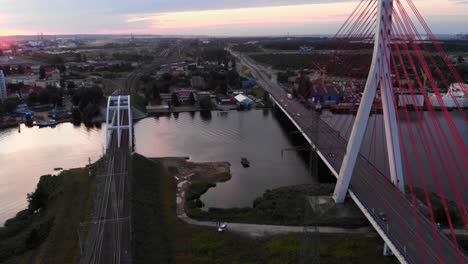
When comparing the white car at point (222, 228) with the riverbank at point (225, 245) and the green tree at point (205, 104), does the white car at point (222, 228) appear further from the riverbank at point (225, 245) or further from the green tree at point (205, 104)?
the green tree at point (205, 104)

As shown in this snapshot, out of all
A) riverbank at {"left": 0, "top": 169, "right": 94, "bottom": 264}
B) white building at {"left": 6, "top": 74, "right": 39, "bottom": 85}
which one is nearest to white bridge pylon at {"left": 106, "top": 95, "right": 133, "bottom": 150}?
riverbank at {"left": 0, "top": 169, "right": 94, "bottom": 264}

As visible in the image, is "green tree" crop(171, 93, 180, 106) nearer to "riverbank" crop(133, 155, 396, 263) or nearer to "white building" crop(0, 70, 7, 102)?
"white building" crop(0, 70, 7, 102)

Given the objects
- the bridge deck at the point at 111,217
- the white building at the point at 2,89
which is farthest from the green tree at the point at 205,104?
the white building at the point at 2,89

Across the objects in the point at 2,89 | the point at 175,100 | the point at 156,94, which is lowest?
the point at 175,100

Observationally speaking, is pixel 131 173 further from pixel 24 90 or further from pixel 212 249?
pixel 24 90

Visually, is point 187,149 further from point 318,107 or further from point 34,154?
point 318,107

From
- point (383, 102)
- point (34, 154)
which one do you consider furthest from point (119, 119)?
point (383, 102)

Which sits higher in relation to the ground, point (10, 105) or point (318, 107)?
point (10, 105)
